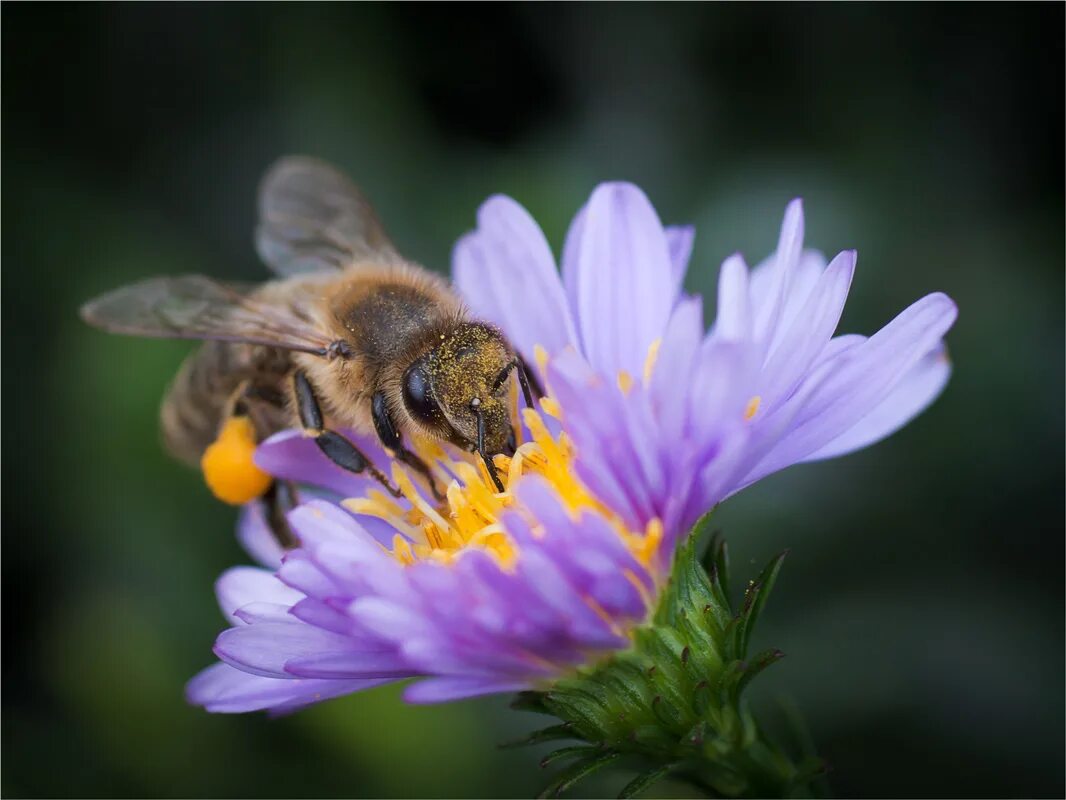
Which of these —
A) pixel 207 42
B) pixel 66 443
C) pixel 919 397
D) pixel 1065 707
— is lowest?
pixel 1065 707

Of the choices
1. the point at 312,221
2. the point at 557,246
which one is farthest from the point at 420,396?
the point at 557,246

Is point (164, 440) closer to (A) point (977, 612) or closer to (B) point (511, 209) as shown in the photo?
(B) point (511, 209)

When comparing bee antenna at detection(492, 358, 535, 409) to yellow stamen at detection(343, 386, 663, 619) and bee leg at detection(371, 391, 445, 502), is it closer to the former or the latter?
yellow stamen at detection(343, 386, 663, 619)

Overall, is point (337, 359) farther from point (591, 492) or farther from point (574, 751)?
point (574, 751)

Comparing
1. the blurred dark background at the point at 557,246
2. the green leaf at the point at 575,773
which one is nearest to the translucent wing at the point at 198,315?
the green leaf at the point at 575,773

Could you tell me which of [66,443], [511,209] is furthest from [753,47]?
[66,443]

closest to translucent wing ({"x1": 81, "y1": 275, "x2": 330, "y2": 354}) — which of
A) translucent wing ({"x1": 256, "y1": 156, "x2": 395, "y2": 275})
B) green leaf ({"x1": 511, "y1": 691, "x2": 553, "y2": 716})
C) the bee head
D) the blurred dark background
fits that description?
the bee head
